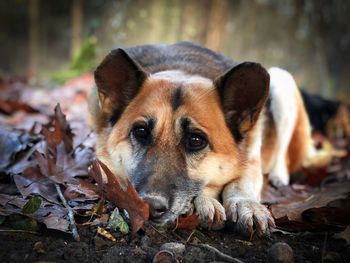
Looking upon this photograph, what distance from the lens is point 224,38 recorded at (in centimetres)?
887

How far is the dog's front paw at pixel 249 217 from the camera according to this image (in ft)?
8.20

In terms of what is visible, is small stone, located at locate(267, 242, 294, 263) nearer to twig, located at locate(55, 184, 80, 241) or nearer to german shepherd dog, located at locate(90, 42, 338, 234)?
german shepherd dog, located at locate(90, 42, 338, 234)

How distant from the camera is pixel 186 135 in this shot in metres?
2.93

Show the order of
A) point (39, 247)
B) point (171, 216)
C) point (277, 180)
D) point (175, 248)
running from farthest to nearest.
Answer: point (277, 180) → point (171, 216) → point (175, 248) → point (39, 247)

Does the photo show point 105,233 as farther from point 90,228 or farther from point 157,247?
point 157,247

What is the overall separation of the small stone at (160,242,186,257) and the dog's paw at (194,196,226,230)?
0.34m

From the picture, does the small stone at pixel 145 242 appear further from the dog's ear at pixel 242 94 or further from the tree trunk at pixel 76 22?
the tree trunk at pixel 76 22

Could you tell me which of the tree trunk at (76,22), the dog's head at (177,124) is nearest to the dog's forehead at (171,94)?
the dog's head at (177,124)

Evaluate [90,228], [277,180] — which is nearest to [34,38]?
[277,180]

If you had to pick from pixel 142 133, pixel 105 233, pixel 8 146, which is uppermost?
pixel 142 133

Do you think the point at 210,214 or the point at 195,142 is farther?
the point at 195,142

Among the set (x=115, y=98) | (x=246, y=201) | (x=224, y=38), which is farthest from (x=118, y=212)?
(x=224, y=38)

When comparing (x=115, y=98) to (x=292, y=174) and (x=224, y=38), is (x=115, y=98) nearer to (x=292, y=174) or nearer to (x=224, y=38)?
(x=292, y=174)

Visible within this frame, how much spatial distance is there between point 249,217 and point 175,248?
55 centimetres
